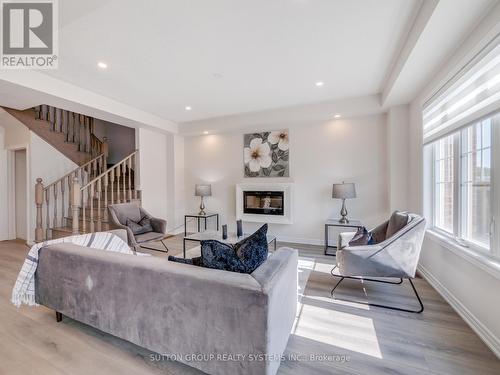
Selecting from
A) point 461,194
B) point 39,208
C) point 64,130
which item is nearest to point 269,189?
point 461,194

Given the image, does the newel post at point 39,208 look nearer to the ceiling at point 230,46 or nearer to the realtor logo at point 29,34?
the ceiling at point 230,46

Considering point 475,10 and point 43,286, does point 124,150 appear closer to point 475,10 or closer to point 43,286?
point 43,286

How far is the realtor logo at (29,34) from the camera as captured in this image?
74.0 inches

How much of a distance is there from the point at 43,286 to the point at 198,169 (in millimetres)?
3825

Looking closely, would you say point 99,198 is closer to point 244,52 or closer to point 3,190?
point 3,190

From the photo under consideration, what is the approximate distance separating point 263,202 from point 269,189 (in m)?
0.32

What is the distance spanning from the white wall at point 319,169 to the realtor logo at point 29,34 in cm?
313

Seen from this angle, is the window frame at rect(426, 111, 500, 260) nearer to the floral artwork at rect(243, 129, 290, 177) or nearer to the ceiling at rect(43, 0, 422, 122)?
the ceiling at rect(43, 0, 422, 122)

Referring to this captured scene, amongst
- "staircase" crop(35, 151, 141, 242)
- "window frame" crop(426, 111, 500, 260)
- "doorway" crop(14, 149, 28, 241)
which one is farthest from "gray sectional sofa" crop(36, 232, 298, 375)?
"doorway" crop(14, 149, 28, 241)

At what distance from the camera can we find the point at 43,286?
1894 mm

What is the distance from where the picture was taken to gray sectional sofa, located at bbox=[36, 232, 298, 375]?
1166mm

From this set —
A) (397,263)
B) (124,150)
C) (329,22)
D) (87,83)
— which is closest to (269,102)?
Result: (329,22)

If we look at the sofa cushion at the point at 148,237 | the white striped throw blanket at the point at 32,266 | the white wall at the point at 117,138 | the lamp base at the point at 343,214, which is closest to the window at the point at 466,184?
the lamp base at the point at 343,214

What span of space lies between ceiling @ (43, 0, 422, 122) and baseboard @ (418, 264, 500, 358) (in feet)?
8.56
